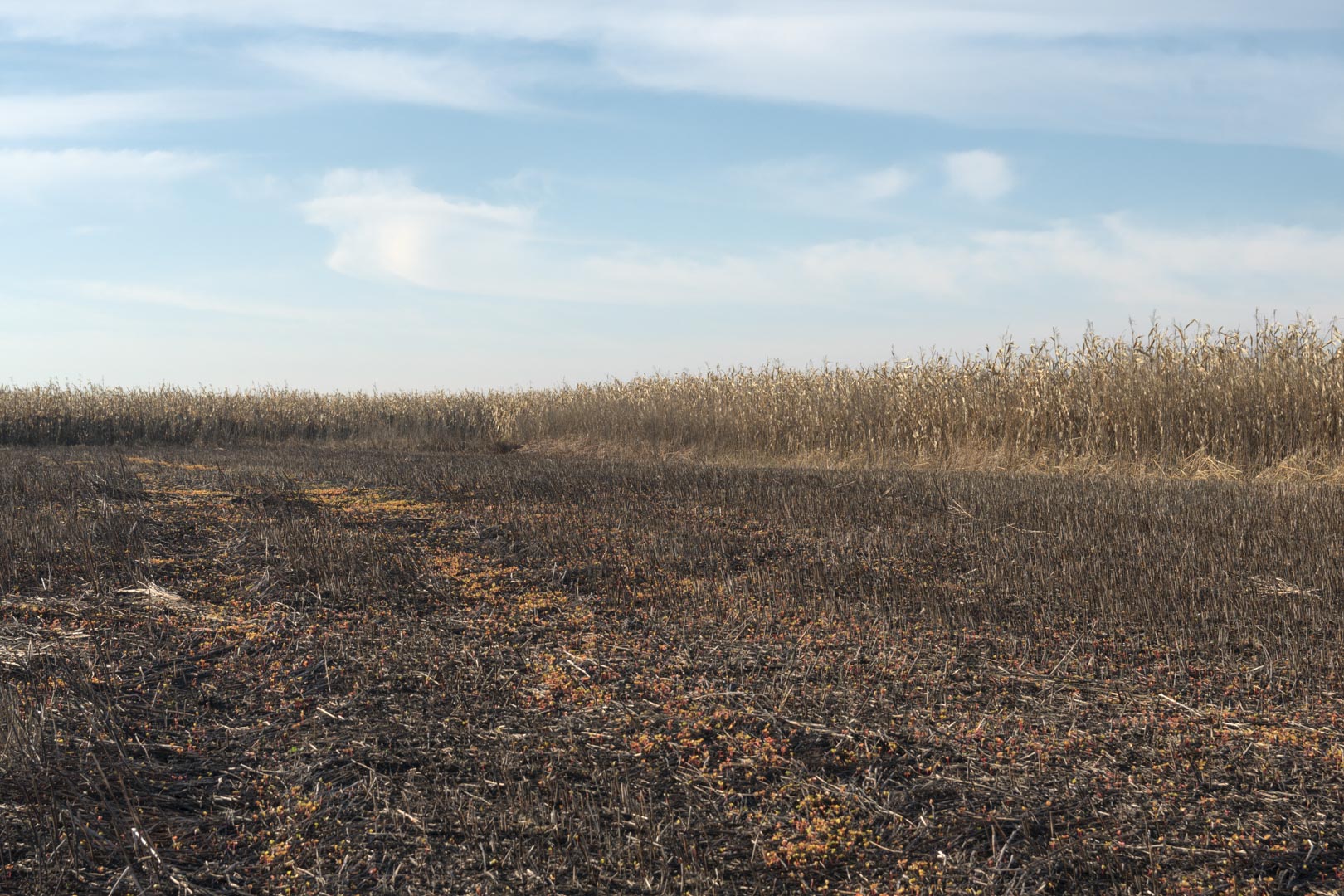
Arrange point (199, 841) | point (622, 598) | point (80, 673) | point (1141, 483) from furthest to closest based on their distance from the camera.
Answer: point (1141, 483) < point (622, 598) < point (80, 673) < point (199, 841)

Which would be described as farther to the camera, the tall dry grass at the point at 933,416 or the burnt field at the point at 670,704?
the tall dry grass at the point at 933,416

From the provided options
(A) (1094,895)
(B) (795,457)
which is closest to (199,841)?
(A) (1094,895)

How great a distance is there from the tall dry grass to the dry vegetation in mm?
3229

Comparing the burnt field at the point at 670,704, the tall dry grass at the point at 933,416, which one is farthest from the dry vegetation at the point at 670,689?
the tall dry grass at the point at 933,416

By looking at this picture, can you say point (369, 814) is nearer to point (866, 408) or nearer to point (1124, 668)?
point (1124, 668)

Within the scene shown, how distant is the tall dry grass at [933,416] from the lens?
Result: 39.4ft

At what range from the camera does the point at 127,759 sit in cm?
339

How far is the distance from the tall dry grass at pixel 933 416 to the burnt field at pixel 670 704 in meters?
5.15

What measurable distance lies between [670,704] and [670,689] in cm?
18

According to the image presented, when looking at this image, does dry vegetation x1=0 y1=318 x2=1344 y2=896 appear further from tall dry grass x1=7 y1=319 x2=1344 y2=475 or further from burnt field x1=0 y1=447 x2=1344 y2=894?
tall dry grass x1=7 y1=319 x2=1344 y2=475

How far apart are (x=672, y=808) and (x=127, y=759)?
6.28 feet

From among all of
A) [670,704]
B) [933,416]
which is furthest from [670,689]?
[933,416]

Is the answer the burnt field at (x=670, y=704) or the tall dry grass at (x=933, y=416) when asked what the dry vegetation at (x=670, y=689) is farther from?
the tall dry grass at (x=933, y=416)

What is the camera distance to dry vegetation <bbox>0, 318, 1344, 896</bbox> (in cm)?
282
